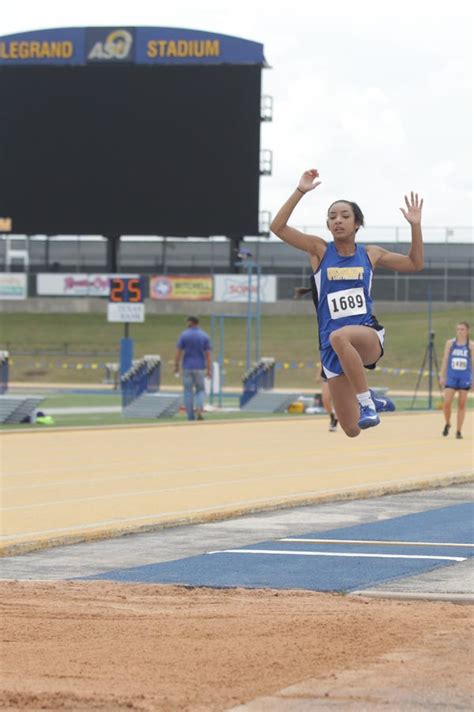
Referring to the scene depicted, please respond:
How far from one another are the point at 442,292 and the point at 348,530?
64.2 m

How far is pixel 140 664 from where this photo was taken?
6.14 m

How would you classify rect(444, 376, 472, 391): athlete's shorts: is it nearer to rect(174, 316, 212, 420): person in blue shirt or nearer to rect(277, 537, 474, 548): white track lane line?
rect(174, 316, 212, 420): person in blue shirt

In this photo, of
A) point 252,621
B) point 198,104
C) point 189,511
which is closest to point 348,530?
point 189,511

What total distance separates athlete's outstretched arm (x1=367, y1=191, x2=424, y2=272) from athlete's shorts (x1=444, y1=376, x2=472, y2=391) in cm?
1419

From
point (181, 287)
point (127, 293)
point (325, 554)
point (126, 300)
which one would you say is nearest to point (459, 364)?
point (127, 293)

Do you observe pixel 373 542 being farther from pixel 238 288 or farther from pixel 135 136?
pixel 238 288

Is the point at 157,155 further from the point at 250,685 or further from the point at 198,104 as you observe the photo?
the point at 250,685

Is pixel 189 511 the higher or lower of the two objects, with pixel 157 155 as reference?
lower

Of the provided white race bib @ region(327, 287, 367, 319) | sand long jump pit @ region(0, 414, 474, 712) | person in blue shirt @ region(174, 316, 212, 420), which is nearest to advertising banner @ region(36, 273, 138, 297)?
person in blue shirt @ region(174, 316, 212, 420)

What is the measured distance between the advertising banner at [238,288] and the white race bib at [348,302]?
194 feet

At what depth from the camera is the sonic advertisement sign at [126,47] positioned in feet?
209

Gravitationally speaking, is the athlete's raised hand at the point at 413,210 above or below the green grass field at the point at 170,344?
above

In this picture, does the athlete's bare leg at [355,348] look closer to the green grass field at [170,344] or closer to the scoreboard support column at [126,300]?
the scoreboard support column at [126,300]

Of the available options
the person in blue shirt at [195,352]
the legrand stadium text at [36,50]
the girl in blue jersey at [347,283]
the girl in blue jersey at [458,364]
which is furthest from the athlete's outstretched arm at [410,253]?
the legrand stadium text at [36,50]
